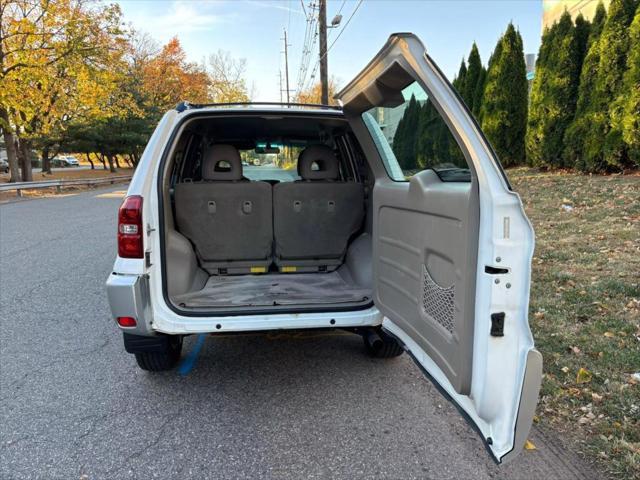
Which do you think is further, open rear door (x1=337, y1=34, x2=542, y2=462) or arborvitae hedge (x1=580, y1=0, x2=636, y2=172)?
arborvitae hedge (x1=580, y1=0, x2=636, y2=172)

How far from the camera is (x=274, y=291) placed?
3.57 meters

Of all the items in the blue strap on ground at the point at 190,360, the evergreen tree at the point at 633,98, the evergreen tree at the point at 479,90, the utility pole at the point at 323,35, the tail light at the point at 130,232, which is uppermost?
the utility pole at the point at 323,35

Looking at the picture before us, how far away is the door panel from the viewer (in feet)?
6.20

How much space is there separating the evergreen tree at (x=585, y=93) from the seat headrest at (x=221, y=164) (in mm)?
9182

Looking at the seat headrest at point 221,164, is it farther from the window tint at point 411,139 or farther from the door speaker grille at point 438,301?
the door speaker grille at point 438,301

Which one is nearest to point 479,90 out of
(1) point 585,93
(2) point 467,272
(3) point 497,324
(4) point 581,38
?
(4) point 581,38

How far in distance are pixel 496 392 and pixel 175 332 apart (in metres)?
1.91

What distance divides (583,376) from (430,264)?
1.73 meters

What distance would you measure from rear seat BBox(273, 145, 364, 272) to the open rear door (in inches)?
69.8

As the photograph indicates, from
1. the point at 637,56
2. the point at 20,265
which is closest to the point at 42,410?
the point at 20,265

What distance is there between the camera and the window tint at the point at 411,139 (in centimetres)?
254

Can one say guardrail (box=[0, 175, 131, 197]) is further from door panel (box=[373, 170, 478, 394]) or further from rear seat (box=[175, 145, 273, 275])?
door panel (box=[373, 170, 478, 394])

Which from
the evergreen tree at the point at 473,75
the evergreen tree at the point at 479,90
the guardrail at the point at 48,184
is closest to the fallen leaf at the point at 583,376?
the evergreen tree at the point at 479,90

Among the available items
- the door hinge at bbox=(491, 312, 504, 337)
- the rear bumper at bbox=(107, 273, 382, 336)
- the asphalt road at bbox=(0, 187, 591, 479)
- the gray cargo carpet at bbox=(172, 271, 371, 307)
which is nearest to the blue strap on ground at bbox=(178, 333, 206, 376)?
the asphalt road at bbox=(0, 187, 591, 479)
